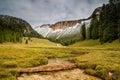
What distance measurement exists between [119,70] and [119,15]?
91.4m

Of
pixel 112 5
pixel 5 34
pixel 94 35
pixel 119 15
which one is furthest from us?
pixel 5 34

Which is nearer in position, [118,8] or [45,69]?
[45,69]

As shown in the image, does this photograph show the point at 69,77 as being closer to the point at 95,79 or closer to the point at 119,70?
the point at 95,79

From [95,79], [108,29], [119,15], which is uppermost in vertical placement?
[119,15]

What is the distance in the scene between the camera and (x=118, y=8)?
12006 centimetres

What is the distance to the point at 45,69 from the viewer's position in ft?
115

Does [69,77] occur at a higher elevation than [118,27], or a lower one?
lower

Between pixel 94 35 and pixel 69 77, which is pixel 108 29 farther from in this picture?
pixel 69 77

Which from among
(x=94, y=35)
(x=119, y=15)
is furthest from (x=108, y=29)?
(x=94, y=35)

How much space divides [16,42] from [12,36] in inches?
291

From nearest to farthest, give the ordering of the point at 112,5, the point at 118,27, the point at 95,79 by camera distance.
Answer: the point at 95,79 → the point at 118,27 → the point at 112,5

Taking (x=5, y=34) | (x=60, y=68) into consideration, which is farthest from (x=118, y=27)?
(x=5, y=34)

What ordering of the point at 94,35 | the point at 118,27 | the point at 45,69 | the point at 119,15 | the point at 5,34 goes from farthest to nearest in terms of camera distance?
the point at 5,34
the point at 94,35
the point at 119,15
the point at 118,27
the point at 45,69

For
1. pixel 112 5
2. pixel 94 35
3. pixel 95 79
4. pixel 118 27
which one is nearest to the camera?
pixel 95 79
